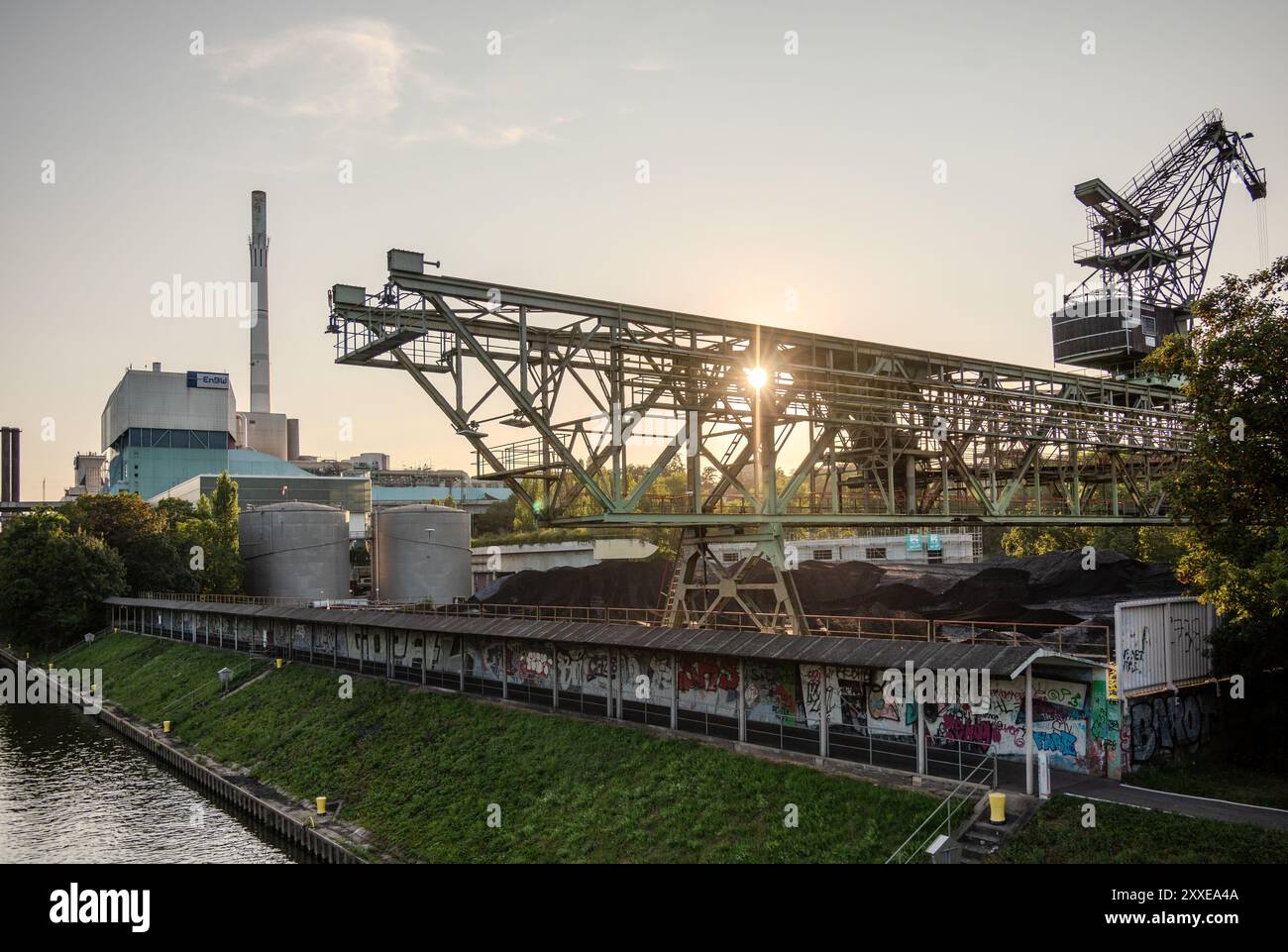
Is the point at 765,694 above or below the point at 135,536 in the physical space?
below


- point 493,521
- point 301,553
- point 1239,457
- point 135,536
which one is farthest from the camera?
point 493,521

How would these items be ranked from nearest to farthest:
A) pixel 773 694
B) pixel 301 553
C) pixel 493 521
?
pixel 773 694 < pixel 301 553 < pixel 493 521

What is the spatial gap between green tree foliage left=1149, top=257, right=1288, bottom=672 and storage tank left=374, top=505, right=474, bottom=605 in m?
59.2

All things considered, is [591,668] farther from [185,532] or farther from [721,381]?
[185,532]

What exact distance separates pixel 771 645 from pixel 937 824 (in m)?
7.02

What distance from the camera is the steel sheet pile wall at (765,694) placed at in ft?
75.9

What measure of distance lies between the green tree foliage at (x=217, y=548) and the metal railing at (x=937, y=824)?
7443 centimetres

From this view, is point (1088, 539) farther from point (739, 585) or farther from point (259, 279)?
point (259, 279)

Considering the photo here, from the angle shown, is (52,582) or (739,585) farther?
(52,582)

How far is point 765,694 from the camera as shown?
2861 centimetres

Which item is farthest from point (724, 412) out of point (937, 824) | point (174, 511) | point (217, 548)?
point (174, 511)

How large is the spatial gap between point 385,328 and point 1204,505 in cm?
2251

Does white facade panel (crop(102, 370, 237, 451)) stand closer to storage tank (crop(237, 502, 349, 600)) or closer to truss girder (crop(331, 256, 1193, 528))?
storage tank (crop(237, 502, 349, 600))

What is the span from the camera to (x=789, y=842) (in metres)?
21.3
